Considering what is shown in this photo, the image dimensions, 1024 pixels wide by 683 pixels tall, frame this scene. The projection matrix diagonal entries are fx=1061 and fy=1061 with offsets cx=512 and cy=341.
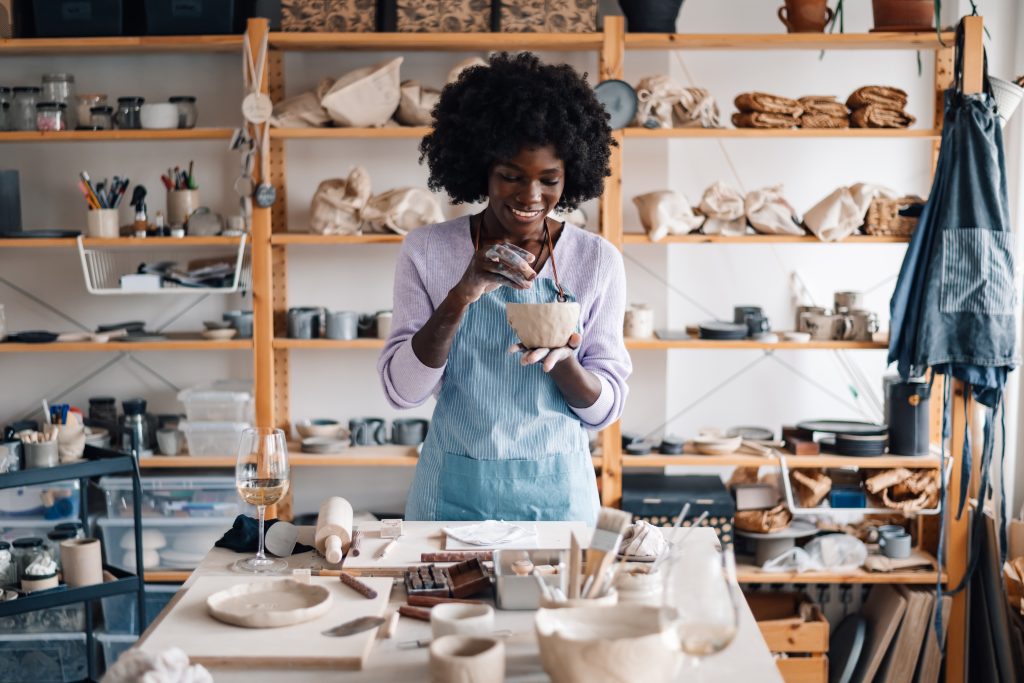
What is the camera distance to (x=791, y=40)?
3.19 m

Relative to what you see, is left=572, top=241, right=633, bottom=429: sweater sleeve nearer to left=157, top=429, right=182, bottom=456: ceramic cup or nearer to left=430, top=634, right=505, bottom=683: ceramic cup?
left=430, top=634, right=505, bottom=683: ceramic cup

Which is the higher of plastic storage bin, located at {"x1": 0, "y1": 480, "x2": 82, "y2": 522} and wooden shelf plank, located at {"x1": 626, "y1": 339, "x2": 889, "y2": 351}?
wooden shelf plank, located at {"x1": 626, "y1": 339, "x2": 889, "y2": 351}

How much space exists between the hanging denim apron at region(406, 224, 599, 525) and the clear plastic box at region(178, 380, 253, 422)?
5.14 feet

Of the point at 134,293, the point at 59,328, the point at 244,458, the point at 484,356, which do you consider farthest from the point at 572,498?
the point at 59,328

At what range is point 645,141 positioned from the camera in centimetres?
350

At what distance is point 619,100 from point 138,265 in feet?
5.50

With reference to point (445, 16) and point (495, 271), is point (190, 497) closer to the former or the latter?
point (445, 16)

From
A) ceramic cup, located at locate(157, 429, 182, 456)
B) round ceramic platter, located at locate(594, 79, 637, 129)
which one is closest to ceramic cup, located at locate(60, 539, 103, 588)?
ceramic cup, located at locate(157, 429, 182, 456)

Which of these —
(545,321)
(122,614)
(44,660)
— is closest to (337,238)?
(122,614)

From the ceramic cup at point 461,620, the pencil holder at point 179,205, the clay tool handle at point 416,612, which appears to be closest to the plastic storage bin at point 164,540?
the pencil holder at point 179,205

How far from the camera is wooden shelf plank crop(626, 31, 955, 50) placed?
317cm

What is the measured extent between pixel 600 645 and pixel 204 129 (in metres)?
2.66

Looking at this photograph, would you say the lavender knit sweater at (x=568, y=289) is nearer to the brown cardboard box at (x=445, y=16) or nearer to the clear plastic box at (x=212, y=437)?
the brown cardboard box at (x=445, y=16)

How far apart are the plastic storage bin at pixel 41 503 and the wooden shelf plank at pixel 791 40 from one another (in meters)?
2.23
